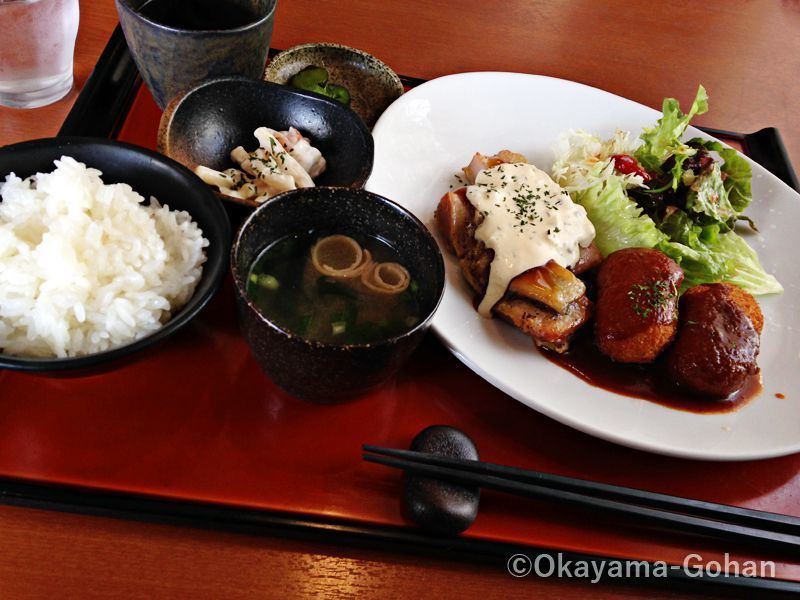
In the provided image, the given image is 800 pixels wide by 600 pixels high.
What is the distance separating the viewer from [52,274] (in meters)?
1.41

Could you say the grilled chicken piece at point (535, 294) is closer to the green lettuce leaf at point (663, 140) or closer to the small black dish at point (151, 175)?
the small black dish at point (151, 175)

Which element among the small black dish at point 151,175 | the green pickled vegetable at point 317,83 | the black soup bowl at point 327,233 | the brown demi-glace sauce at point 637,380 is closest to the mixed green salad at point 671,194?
the brown demi-glace sauce at point 637,380

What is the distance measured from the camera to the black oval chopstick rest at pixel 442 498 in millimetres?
1362

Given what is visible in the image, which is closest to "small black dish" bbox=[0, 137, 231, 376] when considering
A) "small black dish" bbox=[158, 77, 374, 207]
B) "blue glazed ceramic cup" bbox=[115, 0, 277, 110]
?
"small black dish" bbox=[158, 77, 374, 207]

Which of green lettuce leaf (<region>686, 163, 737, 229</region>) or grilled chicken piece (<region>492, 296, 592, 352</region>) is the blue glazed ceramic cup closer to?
grilled chicken piece (<region>492, 296, 592, 352</region>)

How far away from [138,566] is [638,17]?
3.52 meters

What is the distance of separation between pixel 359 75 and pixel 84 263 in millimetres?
1295

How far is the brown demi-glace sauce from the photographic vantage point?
1.75 meters

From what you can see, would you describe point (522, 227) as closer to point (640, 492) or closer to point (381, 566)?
point (640, 492)

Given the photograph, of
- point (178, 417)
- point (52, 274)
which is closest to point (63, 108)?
point (52, 274)

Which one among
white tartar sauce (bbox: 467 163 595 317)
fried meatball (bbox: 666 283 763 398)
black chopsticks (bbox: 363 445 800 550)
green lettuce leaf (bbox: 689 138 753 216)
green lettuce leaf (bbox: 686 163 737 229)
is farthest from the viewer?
green lettuce leaf (bbox: 689 138 753 216)

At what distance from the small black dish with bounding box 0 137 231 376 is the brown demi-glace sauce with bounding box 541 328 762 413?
0.92m

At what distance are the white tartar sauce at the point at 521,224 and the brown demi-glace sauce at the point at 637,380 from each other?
25cm

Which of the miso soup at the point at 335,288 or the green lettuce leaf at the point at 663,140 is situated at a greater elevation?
the green lettuce leaf at the point at 663,140
